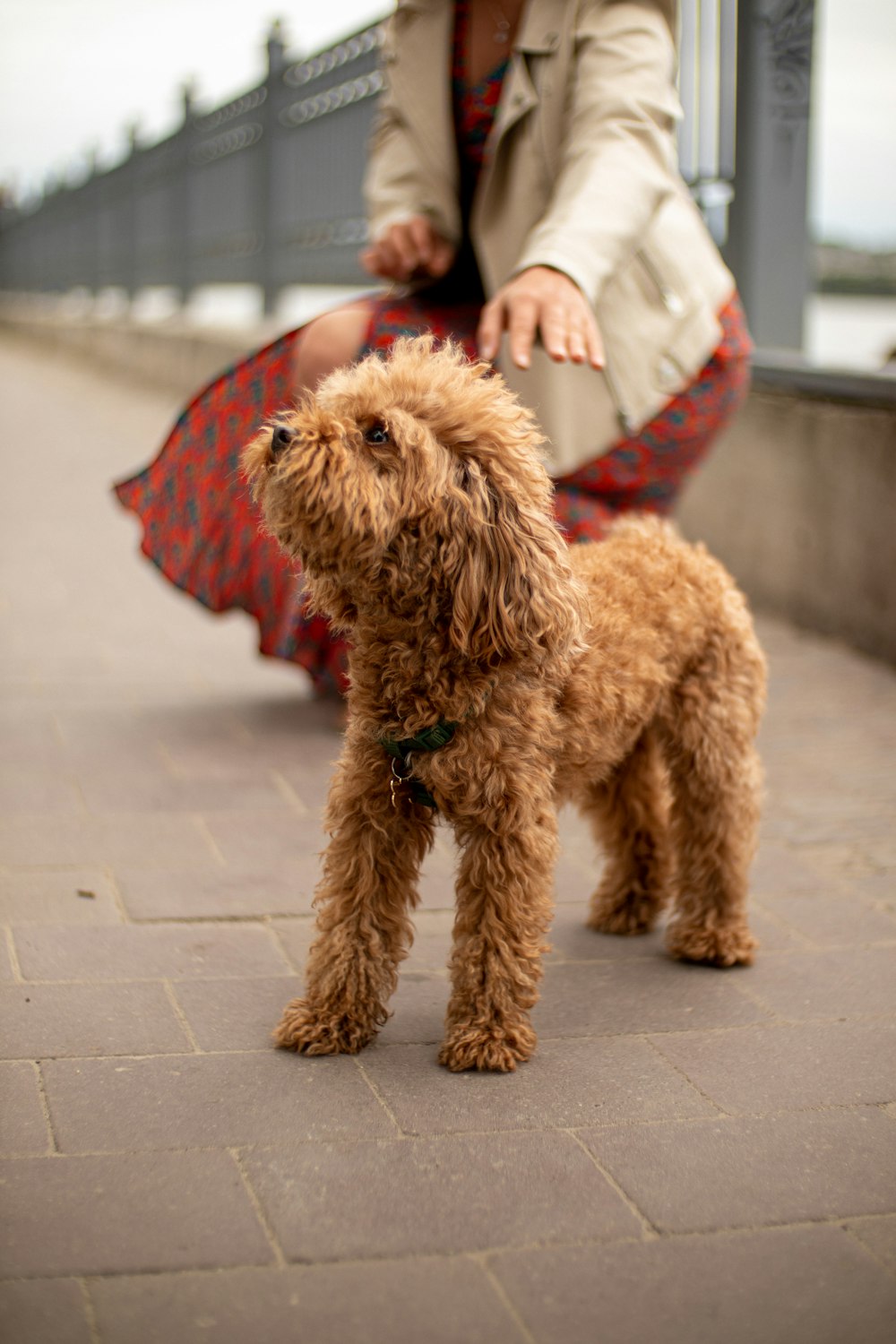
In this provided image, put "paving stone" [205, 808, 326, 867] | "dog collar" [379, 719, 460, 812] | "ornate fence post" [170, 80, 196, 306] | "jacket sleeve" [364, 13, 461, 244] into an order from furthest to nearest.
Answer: "ornate fence post" [170, 80, 196, 306], "jacket sleeve" [364, 13, 461, 244], "paving stone" [205, 808, 326, 867], "dog collar" [379, 719, 460, 812]

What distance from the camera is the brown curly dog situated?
8.86 feet

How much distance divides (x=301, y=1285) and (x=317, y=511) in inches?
47.9

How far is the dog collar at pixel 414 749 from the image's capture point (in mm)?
2891

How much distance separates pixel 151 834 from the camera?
14.1 feet

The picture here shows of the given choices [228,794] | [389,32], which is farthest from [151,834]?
[389,32]

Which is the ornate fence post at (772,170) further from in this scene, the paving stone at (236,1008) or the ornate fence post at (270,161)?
the ornate fence post at (270,161)

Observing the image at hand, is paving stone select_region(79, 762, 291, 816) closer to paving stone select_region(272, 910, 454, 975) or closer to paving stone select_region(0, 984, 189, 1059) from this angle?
paving stone select_region(272, 910, 454, 975)

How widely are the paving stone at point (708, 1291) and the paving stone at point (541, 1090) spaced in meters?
0.43

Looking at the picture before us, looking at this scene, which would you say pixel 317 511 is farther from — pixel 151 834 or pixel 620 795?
pixel 151 834

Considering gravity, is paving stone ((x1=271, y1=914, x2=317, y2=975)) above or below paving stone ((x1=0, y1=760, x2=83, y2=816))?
below

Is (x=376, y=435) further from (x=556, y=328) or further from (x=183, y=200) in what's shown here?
(x=183, y=200)

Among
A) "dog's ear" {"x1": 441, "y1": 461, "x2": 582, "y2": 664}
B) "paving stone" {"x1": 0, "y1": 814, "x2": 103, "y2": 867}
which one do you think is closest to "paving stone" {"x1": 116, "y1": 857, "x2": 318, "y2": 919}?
"paving stone" {"x1": 0, "y1": 814, "x2": 103, "y2": 867}

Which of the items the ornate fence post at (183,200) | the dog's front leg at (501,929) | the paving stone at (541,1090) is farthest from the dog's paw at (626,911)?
the ornate fence post at (183,200)

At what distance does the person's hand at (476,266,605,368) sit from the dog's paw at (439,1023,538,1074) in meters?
1.47
